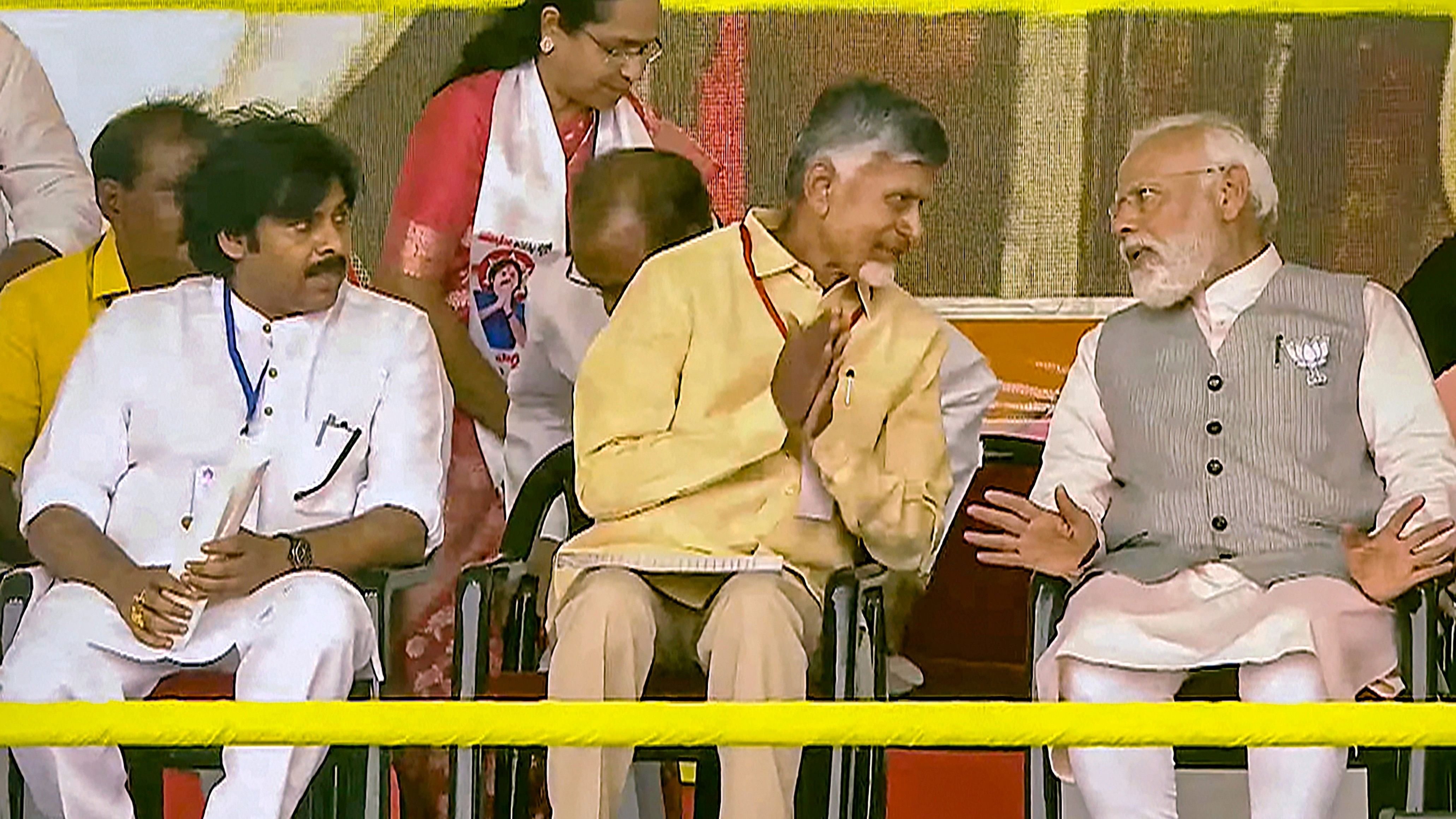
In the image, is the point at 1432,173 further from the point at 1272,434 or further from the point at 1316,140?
the point at 1272,434

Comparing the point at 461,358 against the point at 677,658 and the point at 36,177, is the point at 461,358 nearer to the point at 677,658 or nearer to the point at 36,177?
the point at 677,658

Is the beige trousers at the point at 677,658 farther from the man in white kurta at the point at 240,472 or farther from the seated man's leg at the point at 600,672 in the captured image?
the man in white kurta at the point at 240,472

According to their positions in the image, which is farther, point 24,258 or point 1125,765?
point 24,258

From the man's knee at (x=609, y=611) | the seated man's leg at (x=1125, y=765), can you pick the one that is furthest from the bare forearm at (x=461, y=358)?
the seated man's leg at (x=1125, y=765)

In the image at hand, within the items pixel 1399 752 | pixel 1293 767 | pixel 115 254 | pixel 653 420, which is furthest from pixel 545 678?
pixel 1399 752

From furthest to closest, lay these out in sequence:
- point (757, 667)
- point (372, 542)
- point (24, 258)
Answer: point (24, 258) → point (372, 542) → point (757, 667)

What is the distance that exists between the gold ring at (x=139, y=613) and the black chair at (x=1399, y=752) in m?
1.09

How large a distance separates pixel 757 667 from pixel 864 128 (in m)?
0.69

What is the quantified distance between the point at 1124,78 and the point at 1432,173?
40cm

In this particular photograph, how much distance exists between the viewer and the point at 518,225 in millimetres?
2812

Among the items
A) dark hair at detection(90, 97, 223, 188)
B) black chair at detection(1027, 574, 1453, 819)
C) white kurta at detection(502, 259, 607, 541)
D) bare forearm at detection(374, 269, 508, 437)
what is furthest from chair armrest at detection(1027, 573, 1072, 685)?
dark hair at detection(90, 97, 223, 188)

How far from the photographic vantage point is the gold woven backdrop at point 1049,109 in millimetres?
2791

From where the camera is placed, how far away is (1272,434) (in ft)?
8.95

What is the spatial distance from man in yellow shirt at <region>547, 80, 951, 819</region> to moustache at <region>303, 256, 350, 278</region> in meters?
0.34
